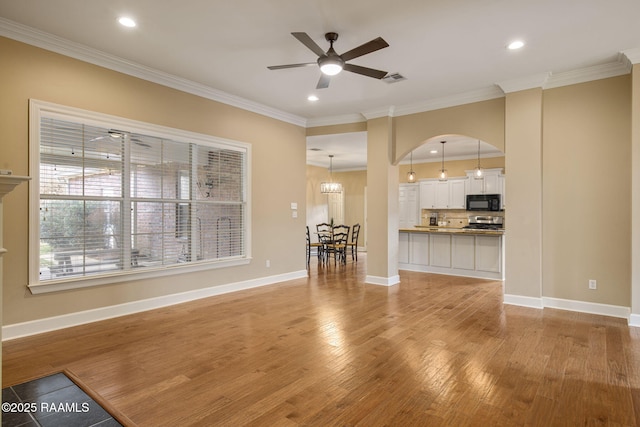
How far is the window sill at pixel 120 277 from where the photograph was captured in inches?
146

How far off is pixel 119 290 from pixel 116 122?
204 centimetres

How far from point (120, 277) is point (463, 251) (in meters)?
5.89

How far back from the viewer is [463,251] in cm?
695

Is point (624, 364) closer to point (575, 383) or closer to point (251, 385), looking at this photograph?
point (575, 383)

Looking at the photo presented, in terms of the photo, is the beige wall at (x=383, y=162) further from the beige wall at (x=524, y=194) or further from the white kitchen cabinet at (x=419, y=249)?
the white kitchen cabinet at (x=419, y=249)

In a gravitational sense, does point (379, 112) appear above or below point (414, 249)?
above

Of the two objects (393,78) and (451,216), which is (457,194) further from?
(393,78)

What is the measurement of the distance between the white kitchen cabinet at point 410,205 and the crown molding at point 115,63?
581 cm

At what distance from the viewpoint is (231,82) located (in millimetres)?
4980

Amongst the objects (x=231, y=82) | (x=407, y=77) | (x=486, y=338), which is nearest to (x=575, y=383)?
(x=486, y=338)

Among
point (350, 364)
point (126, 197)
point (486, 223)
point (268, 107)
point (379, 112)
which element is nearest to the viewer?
point (350, 364)

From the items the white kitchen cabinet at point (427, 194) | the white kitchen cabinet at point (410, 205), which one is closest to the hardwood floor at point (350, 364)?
the white kitchen cabinet at point (427, 194)

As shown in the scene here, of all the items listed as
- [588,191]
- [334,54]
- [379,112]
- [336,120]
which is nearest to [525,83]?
[588,191]

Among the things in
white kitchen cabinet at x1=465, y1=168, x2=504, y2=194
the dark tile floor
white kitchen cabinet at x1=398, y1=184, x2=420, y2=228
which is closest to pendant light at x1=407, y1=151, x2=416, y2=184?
white kitchen cabinet at x1=398, y1=184, x2=420, y2=228
